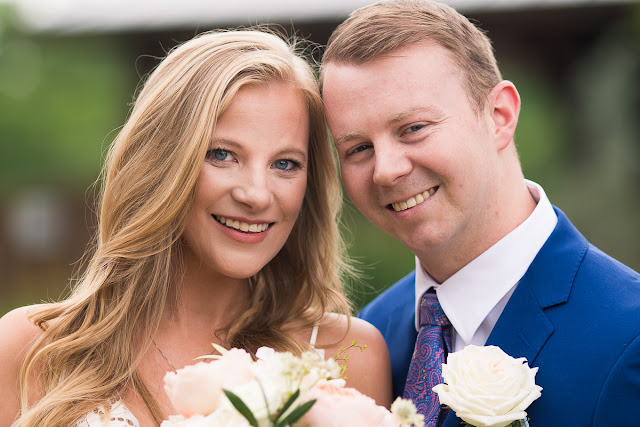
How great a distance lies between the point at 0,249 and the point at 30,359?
452 inches

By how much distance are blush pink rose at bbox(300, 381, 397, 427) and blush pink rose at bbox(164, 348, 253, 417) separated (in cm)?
20

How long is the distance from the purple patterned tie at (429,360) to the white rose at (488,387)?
33cm

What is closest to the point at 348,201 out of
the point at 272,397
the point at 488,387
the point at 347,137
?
the point at 347,137

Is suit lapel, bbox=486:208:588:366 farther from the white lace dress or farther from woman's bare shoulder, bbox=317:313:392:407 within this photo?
the white lace dress

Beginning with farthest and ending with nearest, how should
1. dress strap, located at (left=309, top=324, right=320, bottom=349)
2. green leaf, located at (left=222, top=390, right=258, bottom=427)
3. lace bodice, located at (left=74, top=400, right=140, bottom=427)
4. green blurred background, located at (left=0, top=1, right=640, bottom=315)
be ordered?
green blurred background, located at (left=0, top=1, right=640, bottom=315)
dress strap, located at (left=309, top=324, right=320, bottom=349)
lace bodice, located at (left=74, top=400, right=140, bottom=427)
green leaf, located at (left=222, top=390, right=258, bottom=427)

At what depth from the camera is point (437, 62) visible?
10.9 ft

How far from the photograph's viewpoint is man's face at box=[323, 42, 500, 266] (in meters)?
3.25

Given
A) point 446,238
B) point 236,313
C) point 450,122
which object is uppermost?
point 450,122

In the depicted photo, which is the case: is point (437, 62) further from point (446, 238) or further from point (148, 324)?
point (148, 324)

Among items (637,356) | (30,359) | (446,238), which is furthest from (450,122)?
(30,359)

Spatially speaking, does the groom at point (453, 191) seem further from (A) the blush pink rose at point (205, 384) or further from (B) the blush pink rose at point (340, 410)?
(A) the blush pink rose at point (205, 384)

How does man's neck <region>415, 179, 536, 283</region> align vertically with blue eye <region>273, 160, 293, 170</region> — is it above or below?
below

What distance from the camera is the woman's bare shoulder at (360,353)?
3.39m

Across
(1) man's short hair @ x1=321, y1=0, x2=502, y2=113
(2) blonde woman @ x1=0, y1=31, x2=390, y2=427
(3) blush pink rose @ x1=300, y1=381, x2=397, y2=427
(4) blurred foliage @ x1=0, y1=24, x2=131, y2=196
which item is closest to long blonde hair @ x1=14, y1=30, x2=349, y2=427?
(2) blonde woman @ x1=0, y1=31, x2=390, y2=427
